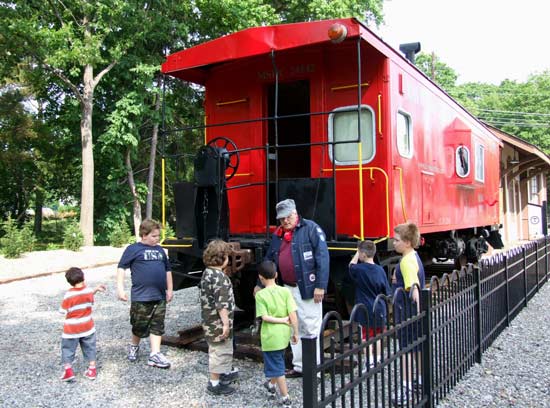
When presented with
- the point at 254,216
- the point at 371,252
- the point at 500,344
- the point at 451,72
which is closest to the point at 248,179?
the point at 254,216

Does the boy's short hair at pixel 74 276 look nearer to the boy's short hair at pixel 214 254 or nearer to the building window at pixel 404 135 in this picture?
the boy's short hair at pixel 214 254

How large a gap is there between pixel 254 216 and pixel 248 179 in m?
0.47

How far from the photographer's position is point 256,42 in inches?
207

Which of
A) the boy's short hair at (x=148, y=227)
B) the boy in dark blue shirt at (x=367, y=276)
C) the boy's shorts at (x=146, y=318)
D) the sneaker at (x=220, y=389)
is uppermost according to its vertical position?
the boy's short hair at (x=148, y=227)

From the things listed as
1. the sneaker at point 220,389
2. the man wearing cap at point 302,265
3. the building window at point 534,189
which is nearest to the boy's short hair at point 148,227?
the man wearing cap at point 302,265

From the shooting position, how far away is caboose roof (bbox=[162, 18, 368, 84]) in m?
4.88

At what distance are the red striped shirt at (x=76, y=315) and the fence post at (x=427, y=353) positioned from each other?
2.99 m

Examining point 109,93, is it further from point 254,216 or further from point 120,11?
point 254,216

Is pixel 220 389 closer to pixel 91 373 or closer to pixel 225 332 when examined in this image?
pixel 225 332

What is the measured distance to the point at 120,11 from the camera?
17469 mm

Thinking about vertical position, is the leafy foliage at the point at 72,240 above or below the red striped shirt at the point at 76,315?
above

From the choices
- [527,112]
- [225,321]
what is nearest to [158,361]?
[225,321]

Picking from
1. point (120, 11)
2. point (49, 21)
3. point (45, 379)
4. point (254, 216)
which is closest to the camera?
point (45, 379)

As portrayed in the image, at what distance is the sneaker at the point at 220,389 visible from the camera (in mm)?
4117
